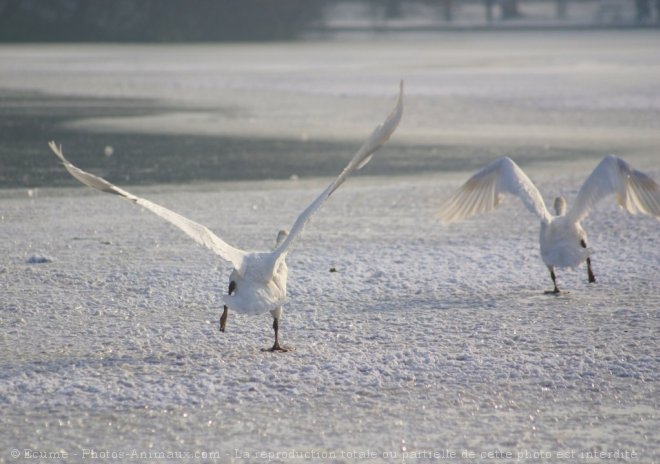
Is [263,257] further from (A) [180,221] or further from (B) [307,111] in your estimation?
(B) [307,111]

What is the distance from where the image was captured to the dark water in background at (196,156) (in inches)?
505

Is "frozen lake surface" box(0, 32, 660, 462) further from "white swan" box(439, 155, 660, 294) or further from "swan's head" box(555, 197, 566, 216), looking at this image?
"swan's head" box(555, 197, 566, 216)

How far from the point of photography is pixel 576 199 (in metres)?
7.26

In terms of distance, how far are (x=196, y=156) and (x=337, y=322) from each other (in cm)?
828

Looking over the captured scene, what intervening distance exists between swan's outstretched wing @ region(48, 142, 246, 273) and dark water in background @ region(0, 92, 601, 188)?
6512 millimetres

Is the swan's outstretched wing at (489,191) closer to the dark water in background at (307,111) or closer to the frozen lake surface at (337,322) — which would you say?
the frozen lake surface at (337,322)

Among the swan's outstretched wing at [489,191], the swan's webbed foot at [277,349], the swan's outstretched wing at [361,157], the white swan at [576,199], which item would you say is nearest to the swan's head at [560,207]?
the white swan at [576,199]

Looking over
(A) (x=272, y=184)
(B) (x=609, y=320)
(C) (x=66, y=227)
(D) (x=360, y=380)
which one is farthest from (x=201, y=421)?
(A) (x=272, y=184)

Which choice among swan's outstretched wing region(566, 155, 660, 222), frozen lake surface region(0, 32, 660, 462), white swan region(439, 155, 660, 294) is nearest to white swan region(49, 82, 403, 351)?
frozen lake surface region(0, 32, 660, 462)

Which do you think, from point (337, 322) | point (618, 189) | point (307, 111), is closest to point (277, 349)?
point (337, 322)

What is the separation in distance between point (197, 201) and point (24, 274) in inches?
131

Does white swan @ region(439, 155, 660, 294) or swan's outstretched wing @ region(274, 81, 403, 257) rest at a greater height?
swan's outstretched wing @ region(274, 81, 403, 257)

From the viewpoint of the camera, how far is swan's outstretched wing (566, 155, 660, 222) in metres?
7.28

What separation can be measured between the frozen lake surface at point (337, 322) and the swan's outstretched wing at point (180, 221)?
53 cm
